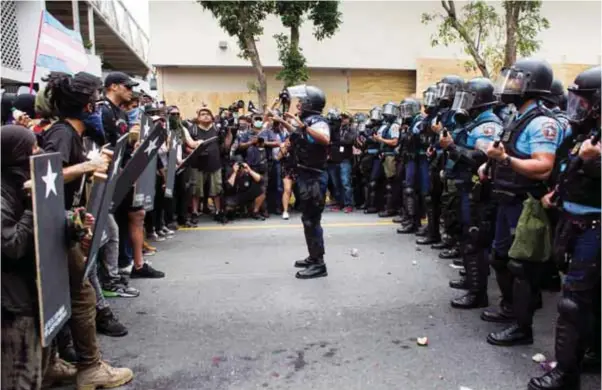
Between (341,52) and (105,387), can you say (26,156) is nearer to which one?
(105,387)

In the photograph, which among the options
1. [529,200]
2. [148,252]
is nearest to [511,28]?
[148,252]

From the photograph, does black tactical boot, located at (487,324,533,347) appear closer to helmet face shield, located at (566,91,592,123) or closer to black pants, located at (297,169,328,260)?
helmet face shield, located at (566,91,592,123)

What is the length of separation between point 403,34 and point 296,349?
18242 millimetres

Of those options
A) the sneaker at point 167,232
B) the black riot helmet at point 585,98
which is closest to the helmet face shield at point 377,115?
the sneaker at point 167,232

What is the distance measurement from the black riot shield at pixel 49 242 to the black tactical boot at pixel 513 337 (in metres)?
2.85

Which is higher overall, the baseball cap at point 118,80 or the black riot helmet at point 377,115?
the baseball cap at point 118,80

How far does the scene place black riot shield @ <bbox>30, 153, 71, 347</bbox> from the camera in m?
2.51

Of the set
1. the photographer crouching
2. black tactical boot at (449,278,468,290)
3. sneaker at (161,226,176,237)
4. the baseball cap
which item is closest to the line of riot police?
black tactical boot at (449,278,468,290)

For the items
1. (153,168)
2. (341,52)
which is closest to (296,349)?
(153,168)

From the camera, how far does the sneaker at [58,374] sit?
337cm

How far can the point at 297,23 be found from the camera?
45.6 feet

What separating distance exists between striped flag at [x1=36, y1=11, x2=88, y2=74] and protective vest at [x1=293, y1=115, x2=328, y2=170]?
2.72 meters

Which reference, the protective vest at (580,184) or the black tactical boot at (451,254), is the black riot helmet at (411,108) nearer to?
the black tactical boot at (451,254)

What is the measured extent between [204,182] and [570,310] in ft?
22.1
